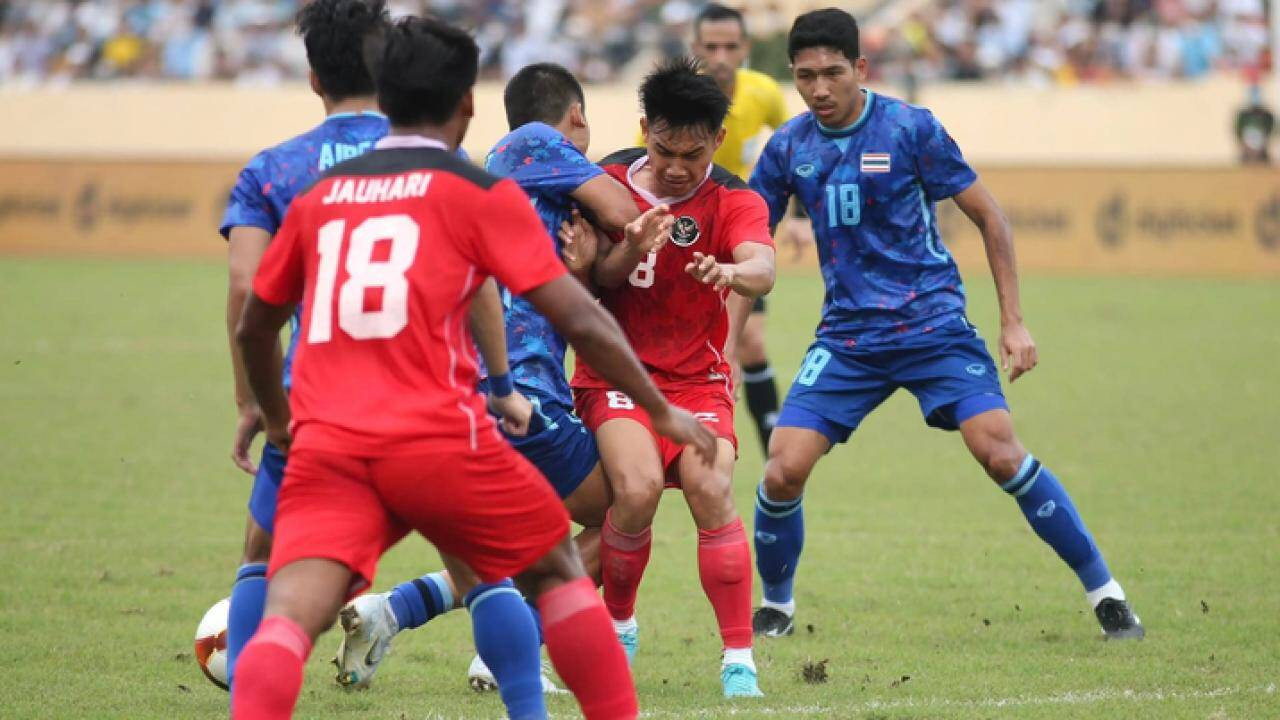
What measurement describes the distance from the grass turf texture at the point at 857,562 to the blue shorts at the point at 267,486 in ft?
3.11

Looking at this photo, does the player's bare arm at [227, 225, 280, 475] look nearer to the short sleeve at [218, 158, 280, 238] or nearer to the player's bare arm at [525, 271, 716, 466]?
the short sleeve at [218, 158, 280, 238]

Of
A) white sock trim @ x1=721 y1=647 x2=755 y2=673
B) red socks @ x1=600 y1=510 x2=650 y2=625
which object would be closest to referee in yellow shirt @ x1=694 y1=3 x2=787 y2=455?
red socks @ x1=600 y1=510 x2=650 y2=625

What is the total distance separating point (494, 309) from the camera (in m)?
4.52

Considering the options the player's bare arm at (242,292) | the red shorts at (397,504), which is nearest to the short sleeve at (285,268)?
the red shorts at (397,504)

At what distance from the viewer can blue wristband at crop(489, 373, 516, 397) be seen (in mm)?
4617

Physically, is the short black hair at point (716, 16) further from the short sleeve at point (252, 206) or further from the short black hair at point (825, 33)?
the short sleeve at point (252, 206)

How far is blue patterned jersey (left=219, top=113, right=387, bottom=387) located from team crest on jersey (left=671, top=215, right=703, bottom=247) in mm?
1376

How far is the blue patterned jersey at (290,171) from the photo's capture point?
4734 mm

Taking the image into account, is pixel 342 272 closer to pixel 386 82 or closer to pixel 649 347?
pixel 386 82

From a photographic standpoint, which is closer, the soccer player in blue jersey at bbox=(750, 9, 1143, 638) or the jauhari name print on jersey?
the jauhari name print on jersey

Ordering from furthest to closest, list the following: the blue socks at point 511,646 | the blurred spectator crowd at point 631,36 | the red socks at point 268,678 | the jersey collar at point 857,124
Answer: the blurred spectator crowd at point 631,36 → the jersey collar at point 857,124 → the blue socks at point 511,646 → the red socks at point 268,678

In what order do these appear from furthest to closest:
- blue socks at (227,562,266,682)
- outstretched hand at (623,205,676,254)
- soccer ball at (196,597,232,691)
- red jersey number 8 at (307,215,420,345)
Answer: soccer ball at (196,597,232,691) < outstretched hand at (623,205,676,254) < blue socks at (227,562,266,682) < red jersey number 8 at (307,215,420,345)

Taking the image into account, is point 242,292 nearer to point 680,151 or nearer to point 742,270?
point 742,270

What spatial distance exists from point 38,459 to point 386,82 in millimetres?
7576
